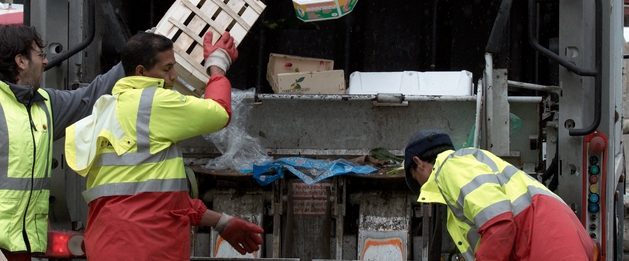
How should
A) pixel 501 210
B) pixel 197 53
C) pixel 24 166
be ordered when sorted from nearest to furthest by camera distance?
pixel 501 210 → pixel 24 166 → pixel 197 53

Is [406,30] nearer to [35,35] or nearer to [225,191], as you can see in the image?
[225,191]

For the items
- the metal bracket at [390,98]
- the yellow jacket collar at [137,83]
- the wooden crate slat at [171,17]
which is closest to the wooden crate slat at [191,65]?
the wooden crate slat at [171,17]

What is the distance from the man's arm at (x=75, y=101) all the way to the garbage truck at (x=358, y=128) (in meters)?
0.32

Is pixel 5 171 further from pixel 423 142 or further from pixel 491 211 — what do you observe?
pixel 491 211

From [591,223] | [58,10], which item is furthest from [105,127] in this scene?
[591,223]

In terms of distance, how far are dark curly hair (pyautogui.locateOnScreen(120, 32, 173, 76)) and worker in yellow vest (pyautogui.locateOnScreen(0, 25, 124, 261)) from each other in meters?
0.37

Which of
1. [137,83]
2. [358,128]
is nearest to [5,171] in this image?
[137,83]

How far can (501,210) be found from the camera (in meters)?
2.63

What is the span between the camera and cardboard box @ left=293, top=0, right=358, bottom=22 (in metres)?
4.04

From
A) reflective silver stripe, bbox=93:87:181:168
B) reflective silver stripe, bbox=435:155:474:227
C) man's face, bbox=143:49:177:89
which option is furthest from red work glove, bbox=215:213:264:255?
reflective silver stripe, bbox=435:155:474:227

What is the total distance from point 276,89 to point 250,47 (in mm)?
1027

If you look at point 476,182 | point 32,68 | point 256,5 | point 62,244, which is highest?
point 256,5

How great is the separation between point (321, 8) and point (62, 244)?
162 cm

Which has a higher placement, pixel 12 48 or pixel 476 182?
pixel 12 48
